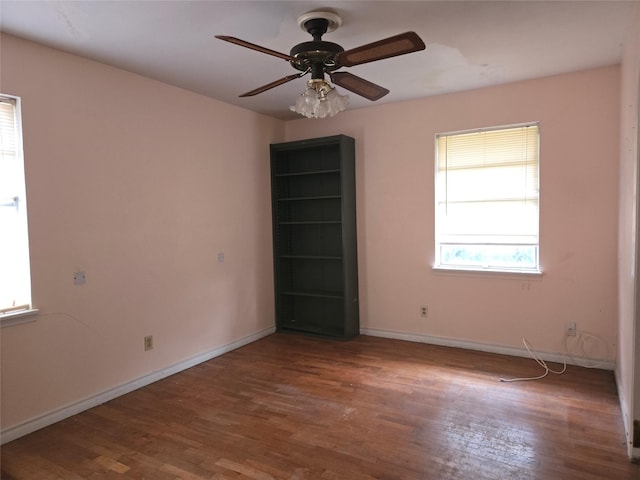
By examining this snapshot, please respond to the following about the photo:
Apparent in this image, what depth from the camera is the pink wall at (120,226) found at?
9.01ft

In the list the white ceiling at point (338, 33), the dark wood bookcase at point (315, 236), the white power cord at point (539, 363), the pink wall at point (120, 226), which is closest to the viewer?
the white ceiling at point (338, 33)

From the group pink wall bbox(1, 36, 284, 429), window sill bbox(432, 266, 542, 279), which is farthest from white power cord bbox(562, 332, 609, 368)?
pink wall bbox(1, 36, 284, 429)

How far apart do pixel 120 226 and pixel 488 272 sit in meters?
3.29

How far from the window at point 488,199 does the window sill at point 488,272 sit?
47 mm

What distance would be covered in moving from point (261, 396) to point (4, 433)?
5.29 feet

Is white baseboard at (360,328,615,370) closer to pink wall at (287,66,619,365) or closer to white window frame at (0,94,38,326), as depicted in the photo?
pink wall at (287,66,619,365)

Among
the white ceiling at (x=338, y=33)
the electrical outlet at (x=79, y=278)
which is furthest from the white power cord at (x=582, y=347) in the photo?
the electrical outlet at (x=79, y=278)

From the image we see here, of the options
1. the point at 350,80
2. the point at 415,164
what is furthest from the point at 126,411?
the point at 415,164

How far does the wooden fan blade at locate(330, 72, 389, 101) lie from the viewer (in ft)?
8.14

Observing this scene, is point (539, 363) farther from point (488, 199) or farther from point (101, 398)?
point (101, 398)

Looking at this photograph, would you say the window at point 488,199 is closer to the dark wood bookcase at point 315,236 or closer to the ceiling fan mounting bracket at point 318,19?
the dark wood bookcase at point 315,236

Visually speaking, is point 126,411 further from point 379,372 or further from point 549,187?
point 549,187

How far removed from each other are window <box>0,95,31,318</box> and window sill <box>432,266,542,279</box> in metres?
3.49

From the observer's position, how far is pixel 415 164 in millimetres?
4324
